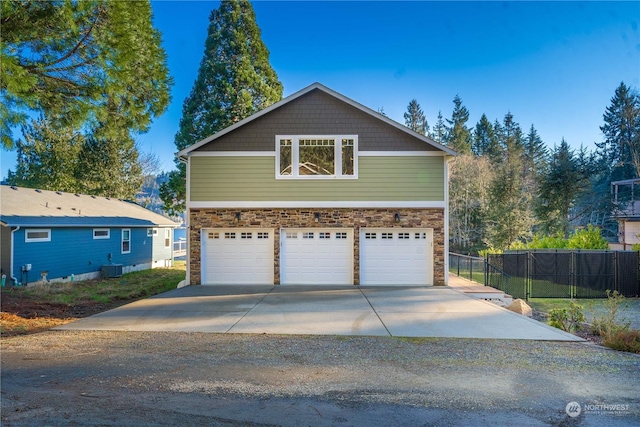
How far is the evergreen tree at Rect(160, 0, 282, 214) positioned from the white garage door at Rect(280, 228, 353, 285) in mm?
10850

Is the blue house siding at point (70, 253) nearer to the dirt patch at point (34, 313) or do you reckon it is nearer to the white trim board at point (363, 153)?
→ the dirt patch at point (34, 313)

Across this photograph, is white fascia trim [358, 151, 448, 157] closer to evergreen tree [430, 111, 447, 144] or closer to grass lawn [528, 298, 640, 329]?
grass lawn [528, 298, 640, 329]

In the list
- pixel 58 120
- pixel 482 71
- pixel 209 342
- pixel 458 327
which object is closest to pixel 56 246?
pixel 58 120

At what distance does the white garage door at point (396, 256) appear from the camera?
13.3 meters

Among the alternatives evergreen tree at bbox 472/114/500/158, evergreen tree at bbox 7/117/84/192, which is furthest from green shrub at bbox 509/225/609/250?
evergreen tree at bbox 7/117/84/192

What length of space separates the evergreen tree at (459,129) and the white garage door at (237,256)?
3698 centimetres

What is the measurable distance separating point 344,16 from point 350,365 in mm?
12994

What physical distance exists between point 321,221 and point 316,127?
126 inches

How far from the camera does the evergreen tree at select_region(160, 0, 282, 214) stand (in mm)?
21906

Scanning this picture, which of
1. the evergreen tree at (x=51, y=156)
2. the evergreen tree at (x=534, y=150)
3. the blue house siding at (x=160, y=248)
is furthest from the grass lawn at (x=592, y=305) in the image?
the evergreen tree at (x=534, y=150)

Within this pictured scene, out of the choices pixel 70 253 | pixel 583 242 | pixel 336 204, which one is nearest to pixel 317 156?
pixel 336 204

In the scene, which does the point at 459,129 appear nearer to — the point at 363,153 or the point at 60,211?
the point at 363,153

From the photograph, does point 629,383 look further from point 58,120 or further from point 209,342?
point 58,120

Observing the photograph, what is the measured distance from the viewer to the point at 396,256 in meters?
13.4
